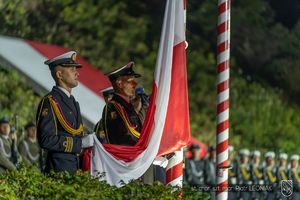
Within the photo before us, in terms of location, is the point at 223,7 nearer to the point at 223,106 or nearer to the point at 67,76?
the point at 223,106

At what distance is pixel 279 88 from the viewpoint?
2650 centimetres

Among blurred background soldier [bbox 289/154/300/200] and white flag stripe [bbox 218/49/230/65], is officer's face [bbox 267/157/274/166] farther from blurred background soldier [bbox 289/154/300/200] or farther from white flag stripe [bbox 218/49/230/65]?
white flag stripe [bbox 218/49/230/65]

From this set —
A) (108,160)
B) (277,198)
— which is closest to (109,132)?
(108,160)

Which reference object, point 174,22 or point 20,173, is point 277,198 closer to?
point 174,22

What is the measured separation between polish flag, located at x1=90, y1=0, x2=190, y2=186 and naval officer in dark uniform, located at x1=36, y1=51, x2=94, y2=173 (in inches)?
9.6

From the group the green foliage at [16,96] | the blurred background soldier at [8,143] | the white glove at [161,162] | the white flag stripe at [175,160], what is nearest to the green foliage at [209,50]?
the green foliage at [16,96]

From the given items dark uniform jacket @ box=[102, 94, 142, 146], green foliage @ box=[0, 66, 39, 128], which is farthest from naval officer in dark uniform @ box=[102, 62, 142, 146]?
green foliage @ box=[0, 66, 39, 128]

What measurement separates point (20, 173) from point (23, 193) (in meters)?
0.35

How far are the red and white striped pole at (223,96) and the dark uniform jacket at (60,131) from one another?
1307 millimetres

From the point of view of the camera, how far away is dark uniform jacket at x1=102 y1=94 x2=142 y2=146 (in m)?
12.0

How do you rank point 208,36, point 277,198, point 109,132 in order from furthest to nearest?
point 208,36, point 277,198, point 109,132

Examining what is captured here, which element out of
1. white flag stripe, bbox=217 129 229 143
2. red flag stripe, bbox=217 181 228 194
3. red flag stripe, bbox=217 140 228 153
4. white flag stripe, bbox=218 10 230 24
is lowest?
red flag stripe, bbox=217 181 228 194

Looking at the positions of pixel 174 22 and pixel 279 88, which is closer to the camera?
pixel 174 22

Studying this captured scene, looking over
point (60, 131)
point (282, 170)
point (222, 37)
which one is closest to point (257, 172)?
point (282, 170)
